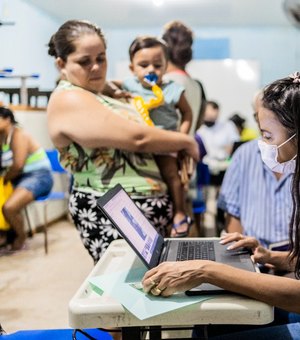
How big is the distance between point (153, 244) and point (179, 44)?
4.23 feet

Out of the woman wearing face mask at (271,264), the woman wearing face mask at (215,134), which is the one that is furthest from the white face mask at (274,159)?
the woman wearing face mask at (215,134)

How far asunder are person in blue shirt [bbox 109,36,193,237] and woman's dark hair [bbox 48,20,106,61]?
38cm

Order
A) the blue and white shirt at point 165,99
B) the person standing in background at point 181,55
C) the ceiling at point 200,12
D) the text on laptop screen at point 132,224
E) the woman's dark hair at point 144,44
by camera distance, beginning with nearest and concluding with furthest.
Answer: the text on laptop screen at point 132,224 < the blue and white shirt at point 165,99 < the woman's dark hair at point 144,44 < the person standing in background at point 181,55 < the ceiling at point 200,12

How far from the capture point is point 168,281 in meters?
0.90

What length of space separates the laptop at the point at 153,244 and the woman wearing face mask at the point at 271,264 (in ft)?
0.10

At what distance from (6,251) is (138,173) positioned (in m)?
0.49

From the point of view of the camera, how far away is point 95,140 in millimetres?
1275

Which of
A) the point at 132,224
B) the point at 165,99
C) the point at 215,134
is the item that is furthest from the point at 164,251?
the point at 215,134

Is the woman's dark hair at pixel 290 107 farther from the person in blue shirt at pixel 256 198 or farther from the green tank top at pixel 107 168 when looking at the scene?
the person in blue shirt at pixel 256 198

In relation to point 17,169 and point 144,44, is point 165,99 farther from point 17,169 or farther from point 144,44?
point 17,169

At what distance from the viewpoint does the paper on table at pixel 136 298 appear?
2.81 ft

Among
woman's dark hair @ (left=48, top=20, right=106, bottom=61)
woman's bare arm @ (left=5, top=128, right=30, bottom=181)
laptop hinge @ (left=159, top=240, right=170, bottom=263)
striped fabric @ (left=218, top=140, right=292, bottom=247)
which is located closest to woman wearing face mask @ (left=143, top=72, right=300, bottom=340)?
laptop hinge @ (left=159, top=240, right=170, bottom=263)

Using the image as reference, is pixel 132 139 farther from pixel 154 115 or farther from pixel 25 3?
pixel 25 3

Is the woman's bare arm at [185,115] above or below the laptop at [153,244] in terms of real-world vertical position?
above
